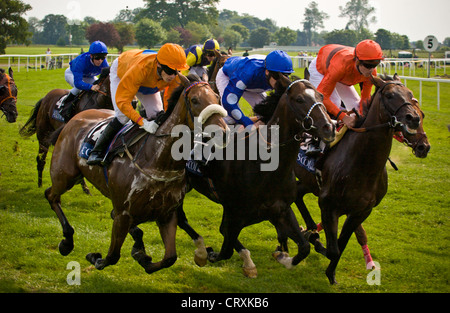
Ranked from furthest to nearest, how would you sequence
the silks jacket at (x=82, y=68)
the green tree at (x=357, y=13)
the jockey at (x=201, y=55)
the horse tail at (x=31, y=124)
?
the green tree at (x=357, y=13)
the jockey at (x=201, y=55)
the horse tail at (x=31, y=124)
the silks jacket at (x=82, y=68)

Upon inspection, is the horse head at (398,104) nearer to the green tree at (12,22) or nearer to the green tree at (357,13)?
the green tree at (12,22)

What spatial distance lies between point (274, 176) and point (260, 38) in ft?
228

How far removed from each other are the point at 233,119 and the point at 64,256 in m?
2.40

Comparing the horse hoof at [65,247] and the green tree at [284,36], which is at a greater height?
the green tree at [284,36]

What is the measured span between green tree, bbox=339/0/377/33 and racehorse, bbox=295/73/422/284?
10004 centimetres

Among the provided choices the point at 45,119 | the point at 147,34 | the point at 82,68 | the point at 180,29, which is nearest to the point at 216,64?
the point at 82,68

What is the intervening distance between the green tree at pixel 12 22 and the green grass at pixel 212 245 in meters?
26.2

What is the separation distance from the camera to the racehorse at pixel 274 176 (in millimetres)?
4035

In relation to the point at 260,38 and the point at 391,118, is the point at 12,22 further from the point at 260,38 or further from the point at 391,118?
the point at 260,38

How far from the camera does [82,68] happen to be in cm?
745

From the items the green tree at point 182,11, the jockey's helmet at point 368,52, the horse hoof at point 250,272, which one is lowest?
the horse hoof at point 250,272

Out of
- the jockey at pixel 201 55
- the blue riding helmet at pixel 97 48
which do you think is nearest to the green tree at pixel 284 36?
the jockey at pixel 201 55
